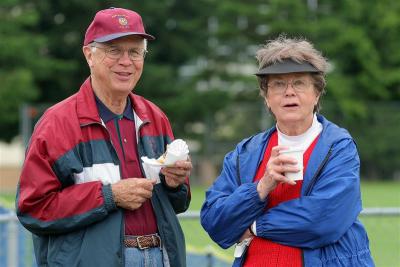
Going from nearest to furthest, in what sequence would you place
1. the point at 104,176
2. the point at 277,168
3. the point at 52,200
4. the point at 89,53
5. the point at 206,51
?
1. the point at 277,168
2. the point at 52,200
3. the point at 104,176
4. the point at 89,53
5. the point at 206,51

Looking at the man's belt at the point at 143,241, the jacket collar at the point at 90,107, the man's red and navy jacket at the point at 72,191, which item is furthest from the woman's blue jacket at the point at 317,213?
the jacket collar at the point at 90,107

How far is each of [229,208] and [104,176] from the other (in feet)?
2.18

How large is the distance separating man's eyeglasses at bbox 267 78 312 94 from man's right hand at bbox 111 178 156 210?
2.49 feet

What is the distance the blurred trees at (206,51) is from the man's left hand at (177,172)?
859 inches

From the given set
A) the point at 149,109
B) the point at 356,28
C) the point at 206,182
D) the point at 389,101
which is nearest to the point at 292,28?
the point at 356,28

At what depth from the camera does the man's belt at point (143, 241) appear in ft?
13.7

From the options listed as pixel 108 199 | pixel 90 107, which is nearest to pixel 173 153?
pixel 108 199

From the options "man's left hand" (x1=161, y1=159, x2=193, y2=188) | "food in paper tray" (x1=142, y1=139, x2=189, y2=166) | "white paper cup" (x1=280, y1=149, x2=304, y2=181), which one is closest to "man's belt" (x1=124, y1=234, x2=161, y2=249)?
"man's left hand" (x1=161, y1=159, x2=193, y2=188)

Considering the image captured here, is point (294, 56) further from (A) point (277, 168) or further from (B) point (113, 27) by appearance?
(B) point (113, 27)

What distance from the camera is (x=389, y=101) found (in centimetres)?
3350

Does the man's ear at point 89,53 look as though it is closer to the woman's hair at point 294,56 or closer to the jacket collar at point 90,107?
the jacket collar at point 90,107

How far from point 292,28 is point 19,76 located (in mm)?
11262

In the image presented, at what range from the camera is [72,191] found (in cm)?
407

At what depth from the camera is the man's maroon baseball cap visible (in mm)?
4223
